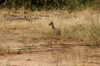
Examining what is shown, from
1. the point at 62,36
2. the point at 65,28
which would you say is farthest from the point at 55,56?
the point at 65,28

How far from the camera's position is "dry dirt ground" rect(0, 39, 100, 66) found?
629cm

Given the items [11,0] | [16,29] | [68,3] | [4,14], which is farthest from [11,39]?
[68,3]

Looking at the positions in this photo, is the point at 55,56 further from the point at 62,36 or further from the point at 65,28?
the point at 65,28

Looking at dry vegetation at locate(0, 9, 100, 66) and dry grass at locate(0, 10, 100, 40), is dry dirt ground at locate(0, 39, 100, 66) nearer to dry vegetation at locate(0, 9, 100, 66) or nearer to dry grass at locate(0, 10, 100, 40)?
dry vegetation at locate(0, 9, 100, 66)

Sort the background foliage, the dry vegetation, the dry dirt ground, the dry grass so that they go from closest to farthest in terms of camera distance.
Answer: the dry dirt ground
the dry vegetation
the dry grass
the background foliage

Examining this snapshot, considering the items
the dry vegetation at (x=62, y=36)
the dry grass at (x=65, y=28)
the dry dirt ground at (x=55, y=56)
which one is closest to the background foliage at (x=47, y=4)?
the dry vegetation at (x=62, y=36)

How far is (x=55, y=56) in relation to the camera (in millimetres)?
7113

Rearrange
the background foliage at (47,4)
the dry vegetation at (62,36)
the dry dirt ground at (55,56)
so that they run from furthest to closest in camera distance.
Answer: the background foliage at (47,4) < the dry vegetation at (62,36) < the dry dirt ground at (55,56)

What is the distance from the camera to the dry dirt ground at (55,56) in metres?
6.29

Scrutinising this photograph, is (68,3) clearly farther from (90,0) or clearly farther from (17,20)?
(17,20)

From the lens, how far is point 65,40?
980 centimetres

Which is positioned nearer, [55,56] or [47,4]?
[55,56]

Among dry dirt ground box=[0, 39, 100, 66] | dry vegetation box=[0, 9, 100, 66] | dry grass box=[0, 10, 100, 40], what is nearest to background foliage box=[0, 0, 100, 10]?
dry vegetation box=[0, 9, 100, 66]

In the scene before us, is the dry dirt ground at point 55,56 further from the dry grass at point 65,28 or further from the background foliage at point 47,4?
the background foliage at point 47,4
